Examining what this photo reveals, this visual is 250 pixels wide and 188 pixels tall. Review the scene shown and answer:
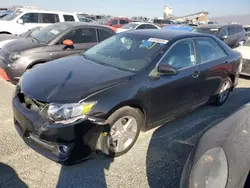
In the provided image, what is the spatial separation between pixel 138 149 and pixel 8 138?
1806 millimetres

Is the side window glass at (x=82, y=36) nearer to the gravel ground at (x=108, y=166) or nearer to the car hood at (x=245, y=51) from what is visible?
the gravel ground at (x=108, y=166)

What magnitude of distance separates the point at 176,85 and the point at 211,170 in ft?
5.81

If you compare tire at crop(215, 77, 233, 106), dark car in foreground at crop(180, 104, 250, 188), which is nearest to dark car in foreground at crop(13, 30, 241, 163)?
tire at crop(215, 77, 233, 106)

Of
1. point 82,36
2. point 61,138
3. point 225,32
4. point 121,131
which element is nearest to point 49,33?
point 82,36

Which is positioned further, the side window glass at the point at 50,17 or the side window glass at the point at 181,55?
the side window glass at the point at 50,17

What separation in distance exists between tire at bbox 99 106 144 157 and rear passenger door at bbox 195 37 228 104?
1.39 m

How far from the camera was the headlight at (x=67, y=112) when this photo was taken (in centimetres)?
242

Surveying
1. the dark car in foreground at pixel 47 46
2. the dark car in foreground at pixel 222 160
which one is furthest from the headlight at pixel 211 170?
the dark car in foreground at pixel 47 46

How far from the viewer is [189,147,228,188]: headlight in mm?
1663

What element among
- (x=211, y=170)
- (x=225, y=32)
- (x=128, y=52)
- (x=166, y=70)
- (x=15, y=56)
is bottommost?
(x=225, y=32)

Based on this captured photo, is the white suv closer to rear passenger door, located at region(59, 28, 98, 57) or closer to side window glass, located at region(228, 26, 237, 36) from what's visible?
rear passenger door, located at region(59, 28, 98, 57)

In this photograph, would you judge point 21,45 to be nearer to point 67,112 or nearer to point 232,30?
point 67,112

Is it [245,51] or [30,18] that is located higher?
[30,18]

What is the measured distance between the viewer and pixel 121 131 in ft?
9.48
